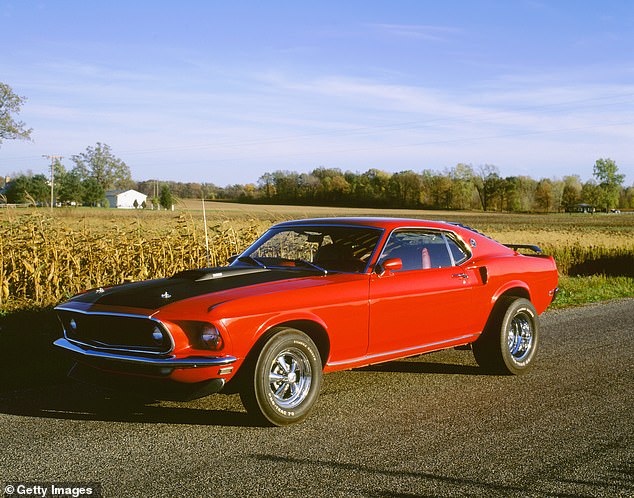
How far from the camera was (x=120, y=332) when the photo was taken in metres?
5.16

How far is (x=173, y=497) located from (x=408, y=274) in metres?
3.17

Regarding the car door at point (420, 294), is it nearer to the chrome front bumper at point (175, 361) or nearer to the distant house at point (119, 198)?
the chrome front bumper at point (175, 361)

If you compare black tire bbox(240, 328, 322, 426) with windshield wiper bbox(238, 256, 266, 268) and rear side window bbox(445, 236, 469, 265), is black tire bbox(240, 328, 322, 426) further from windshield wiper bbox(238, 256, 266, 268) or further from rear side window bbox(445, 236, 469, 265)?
rear side window bbox(445, 236, 469, 265)

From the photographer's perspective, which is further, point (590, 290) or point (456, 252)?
point (590, 290)

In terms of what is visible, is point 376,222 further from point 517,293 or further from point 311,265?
point 517,293

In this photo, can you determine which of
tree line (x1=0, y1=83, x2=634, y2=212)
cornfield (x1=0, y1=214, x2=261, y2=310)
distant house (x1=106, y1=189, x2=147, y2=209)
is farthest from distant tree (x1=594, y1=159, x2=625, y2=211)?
cornfield (x1=0, y1=214, x2=261, y2=310)

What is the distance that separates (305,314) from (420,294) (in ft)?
4.51

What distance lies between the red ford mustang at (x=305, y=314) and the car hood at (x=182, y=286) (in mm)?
16

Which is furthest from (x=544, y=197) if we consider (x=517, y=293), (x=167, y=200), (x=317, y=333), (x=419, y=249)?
(x=317, y=333)

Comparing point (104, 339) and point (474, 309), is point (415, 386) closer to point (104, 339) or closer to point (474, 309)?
point (474, 309)

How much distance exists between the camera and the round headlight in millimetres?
4881

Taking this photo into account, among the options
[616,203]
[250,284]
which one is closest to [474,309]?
[250,284]

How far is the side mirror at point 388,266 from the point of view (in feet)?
19.7

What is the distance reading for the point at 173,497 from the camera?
3.78 m
